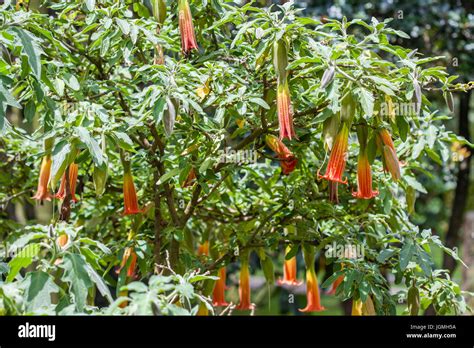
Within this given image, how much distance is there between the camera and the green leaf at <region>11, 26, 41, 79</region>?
1.96 m

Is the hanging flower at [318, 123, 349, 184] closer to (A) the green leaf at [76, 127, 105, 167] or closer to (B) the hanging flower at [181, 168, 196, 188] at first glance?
(B) the hanging flower at [181, 168, 196, 188]

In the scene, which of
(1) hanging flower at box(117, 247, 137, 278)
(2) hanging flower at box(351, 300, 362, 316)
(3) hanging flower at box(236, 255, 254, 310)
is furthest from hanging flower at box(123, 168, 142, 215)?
(2) hanging flower at box(351, 300, 362, 316)

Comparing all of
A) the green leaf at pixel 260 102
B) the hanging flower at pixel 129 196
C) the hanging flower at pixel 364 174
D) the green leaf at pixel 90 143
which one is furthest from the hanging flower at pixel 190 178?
the hanging flower at pixel 364 174

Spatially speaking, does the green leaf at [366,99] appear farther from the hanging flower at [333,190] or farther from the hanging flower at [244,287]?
the hanging flower at [244,287]

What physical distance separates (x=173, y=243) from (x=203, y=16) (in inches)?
35.2

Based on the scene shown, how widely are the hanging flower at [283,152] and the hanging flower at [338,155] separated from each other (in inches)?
10.2

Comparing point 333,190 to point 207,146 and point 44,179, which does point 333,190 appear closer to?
point 207,146

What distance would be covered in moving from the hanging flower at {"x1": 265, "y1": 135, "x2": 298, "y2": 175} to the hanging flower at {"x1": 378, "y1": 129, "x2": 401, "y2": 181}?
344mm

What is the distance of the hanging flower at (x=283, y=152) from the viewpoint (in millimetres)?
2457

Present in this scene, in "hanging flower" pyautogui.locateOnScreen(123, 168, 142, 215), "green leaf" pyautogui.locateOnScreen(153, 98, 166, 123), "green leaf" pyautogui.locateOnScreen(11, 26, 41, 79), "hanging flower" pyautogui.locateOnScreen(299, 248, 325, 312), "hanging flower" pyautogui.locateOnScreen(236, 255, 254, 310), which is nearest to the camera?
"green leaf" pyautogui.locateOnScreen(11, 26, 41, 79)

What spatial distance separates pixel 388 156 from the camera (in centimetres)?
224

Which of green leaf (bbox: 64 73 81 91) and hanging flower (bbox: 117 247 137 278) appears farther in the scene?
hanging flower (bbox: 117 247 137 278)
